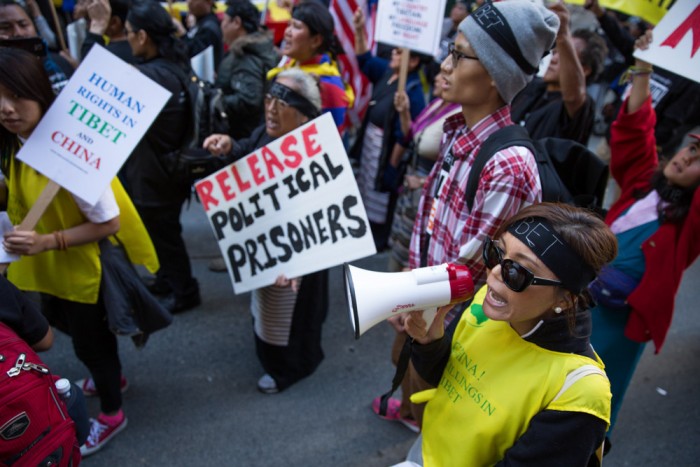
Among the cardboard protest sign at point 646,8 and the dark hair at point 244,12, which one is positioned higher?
the cardboard protest sign at point 646,8

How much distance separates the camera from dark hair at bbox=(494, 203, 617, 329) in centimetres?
122

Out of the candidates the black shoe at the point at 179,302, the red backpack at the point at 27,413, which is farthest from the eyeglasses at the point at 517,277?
the black shoe at the point at 179,302

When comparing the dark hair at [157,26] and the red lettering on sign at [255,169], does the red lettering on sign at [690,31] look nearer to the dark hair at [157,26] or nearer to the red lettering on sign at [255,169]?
the red lettering on sign at [255,169]

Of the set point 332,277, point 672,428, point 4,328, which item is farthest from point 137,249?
point 672,428

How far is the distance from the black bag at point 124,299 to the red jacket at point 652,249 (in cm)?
212

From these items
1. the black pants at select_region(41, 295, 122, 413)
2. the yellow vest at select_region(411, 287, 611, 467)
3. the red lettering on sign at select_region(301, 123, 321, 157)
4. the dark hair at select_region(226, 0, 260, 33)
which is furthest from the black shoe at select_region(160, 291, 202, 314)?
the yellow vest at select_region(411, 287, 611, 467)

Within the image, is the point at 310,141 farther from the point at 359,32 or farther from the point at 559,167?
the point at 359,32

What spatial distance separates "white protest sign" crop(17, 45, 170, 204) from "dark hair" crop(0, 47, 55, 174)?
0.18 feet

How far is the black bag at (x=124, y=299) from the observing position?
227cm

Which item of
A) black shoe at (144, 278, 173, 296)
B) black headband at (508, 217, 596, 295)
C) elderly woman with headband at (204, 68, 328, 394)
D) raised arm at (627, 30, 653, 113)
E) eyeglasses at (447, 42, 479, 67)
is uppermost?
eyeglasses at (447, 42, 479, 67)

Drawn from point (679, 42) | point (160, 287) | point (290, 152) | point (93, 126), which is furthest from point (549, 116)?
point (160, 287)

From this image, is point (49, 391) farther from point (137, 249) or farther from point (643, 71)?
point (643, 71)

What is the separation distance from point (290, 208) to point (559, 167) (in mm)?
1205

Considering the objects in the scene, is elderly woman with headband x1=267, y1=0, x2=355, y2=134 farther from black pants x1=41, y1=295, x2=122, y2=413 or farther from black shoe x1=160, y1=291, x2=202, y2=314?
black pants x1=41, y1=295, x2=122, y2=413
